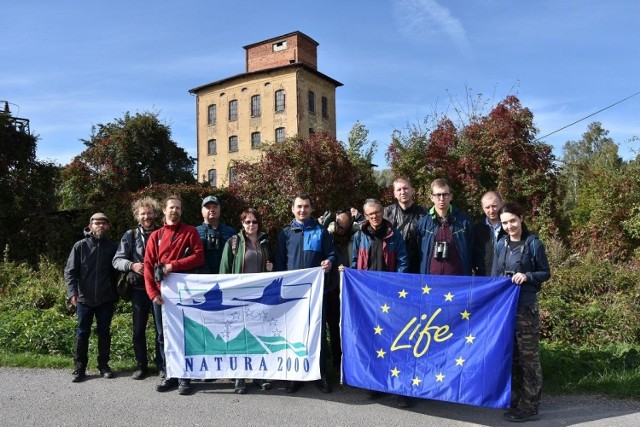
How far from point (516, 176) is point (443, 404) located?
1077cm

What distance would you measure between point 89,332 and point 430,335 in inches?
152

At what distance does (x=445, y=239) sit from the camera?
514cm

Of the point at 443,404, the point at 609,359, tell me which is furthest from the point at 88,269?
the point at 609,359

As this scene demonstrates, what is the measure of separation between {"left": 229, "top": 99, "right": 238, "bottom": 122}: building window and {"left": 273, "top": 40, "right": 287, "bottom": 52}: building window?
5.50 meters

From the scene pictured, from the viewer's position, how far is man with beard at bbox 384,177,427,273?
5508 millimetres

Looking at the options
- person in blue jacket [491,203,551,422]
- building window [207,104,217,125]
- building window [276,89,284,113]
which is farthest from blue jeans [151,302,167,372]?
building window [207,104,217,125]

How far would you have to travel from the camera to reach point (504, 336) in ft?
14.9

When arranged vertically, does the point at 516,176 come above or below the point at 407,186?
above

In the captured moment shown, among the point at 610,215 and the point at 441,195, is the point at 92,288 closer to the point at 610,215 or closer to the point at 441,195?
the point at 441,195

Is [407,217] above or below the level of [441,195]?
below

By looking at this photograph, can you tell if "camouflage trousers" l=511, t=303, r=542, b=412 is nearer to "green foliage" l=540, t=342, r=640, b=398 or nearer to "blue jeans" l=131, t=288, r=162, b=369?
"green foliage" l=540, t=342, r=640, b=398

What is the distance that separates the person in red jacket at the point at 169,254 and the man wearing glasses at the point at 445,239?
241cm

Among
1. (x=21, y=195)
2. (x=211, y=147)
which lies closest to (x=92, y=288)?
(x=21, y=195)

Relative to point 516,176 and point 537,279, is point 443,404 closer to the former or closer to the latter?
point 537,279
